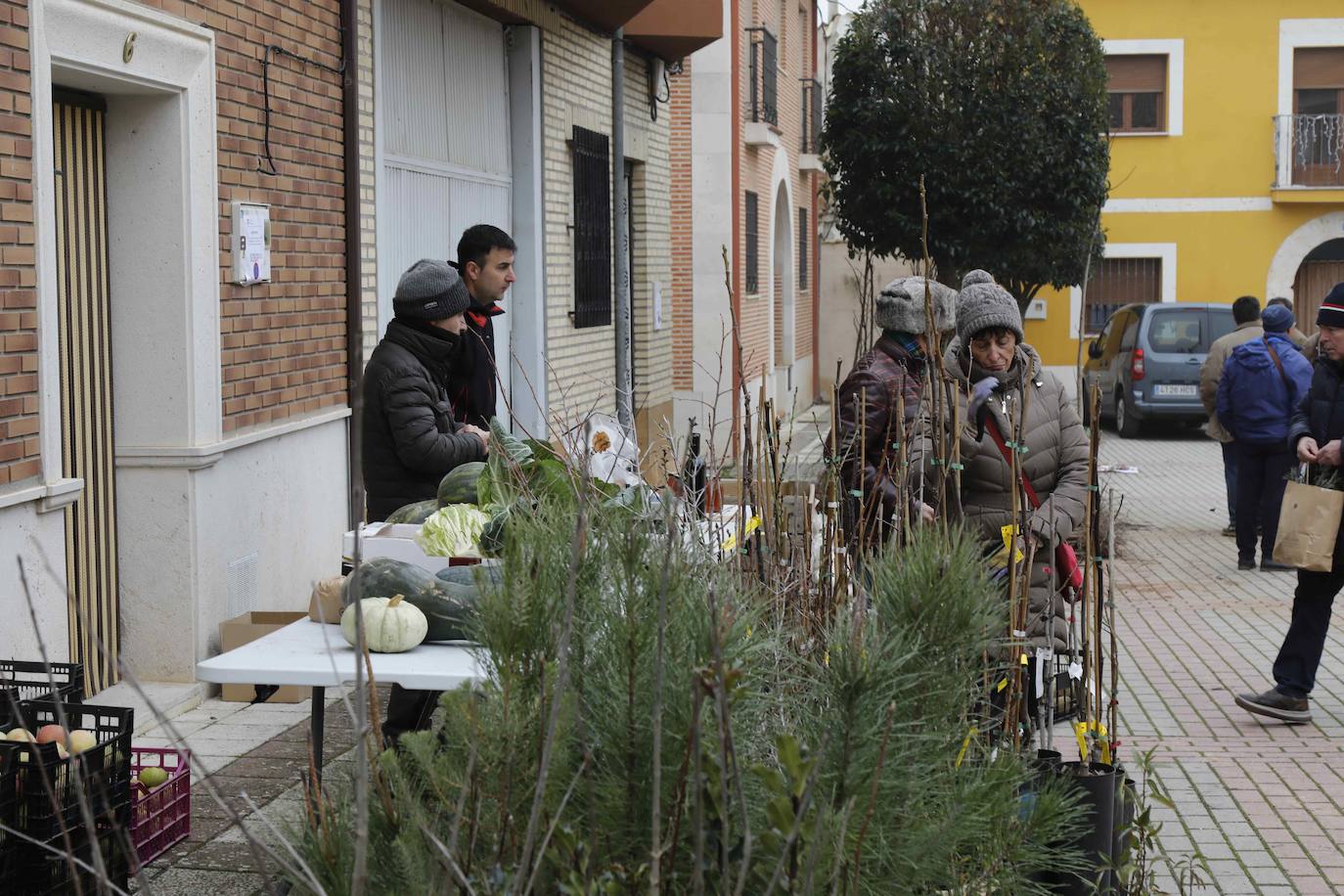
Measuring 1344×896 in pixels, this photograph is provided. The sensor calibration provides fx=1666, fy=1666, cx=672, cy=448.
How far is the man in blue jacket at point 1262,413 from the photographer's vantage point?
1180cm

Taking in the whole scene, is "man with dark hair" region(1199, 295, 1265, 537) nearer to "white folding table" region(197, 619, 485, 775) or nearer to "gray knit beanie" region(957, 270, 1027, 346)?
"gray knit beanie" region(957, 270, 1027, 346)

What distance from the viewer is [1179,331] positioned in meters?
23.6

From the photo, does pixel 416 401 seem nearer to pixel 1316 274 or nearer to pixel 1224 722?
pixel 1224 722

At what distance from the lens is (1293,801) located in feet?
20.1

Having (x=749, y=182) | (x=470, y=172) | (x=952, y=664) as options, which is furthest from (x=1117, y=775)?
(x=749, y=182)

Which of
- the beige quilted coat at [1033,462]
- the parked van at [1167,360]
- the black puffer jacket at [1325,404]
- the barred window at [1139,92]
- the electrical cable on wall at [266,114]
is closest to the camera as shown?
the beige quilted coat at [1033,462]

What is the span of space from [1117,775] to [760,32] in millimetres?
19978

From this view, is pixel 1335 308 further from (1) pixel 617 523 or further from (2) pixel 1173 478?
(2) pixel 1173 478

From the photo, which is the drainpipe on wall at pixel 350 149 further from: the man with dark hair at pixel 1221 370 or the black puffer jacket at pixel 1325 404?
the man with dark hair at pixel 1221 370

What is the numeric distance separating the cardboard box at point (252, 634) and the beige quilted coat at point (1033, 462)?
2776mm

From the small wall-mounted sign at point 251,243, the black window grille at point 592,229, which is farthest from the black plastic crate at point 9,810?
the black window grille at point 592,229

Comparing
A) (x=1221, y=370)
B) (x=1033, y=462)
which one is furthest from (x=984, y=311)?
(x=1221, y=370)

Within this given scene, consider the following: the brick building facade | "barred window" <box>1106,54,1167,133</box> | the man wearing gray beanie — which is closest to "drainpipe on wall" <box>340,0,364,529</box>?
the brick building facade

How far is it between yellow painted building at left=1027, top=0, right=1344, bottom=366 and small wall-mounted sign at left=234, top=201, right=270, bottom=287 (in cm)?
2460
